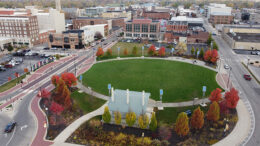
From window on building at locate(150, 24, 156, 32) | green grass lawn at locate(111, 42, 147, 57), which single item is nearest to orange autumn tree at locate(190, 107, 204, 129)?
green grass lawn at locate(111, 42, 147, 57)

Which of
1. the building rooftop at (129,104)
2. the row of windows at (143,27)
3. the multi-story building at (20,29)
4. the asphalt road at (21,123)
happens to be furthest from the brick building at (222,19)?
the asphalt road at (21,123)

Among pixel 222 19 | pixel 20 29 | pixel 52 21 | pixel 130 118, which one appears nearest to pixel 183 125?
pixel 130 118

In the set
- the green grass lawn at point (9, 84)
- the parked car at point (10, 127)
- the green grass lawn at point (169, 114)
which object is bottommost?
the parked car at point (10, 127)

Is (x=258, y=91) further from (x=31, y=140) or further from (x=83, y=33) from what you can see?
(x=83, y=33)

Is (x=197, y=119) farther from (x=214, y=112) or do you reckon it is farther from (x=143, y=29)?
(x=143, y=29)

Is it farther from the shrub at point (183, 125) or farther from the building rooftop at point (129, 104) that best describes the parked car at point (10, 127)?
the shrub at point (183, 125)

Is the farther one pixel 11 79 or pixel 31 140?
pixel 11 79

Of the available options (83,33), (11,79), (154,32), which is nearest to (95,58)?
(83,33)
